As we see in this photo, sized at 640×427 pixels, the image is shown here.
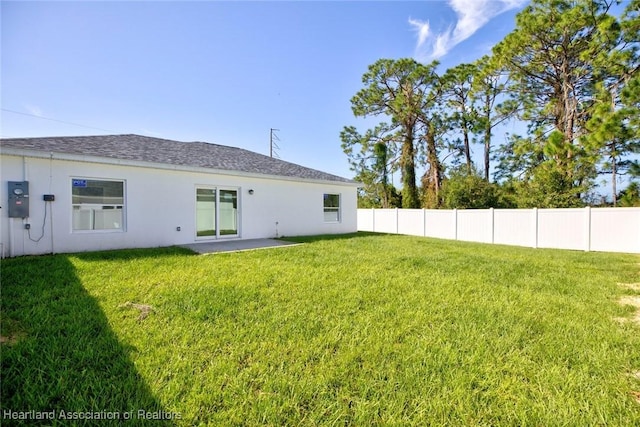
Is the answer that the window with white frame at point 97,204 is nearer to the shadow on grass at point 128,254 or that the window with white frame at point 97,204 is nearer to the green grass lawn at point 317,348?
the shadow on grass at point 128,254

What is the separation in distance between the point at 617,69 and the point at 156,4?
58.9 ft

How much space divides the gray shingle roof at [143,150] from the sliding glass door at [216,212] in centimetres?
98

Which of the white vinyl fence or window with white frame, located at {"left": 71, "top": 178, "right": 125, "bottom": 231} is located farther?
the white vinyl fence

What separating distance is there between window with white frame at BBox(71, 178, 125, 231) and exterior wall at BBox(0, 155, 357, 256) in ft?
0.53

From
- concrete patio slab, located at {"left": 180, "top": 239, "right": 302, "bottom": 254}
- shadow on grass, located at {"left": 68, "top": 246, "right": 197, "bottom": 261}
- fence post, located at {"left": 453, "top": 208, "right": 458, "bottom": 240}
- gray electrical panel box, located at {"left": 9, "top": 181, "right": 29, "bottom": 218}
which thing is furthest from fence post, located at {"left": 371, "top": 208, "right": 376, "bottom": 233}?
gray electrical panel box, located at {"left": 9, "top": 181, "right": 29, "bottom": 218}

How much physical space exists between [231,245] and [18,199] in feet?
17.2

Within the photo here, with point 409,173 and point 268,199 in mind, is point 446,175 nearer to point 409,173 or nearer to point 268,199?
point 409,173

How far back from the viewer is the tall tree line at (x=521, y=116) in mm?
12008

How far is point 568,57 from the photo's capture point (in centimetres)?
1577

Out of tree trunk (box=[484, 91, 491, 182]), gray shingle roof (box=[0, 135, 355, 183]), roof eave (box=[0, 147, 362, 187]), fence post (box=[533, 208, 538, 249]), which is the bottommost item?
fence post (box=[533, 208, 538, 249])

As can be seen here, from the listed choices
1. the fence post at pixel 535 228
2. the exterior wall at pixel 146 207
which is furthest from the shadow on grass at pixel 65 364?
the fence post at pixel 535 228

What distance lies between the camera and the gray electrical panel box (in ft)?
22.5

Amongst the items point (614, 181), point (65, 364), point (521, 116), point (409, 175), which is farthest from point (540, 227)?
point (65, 364)

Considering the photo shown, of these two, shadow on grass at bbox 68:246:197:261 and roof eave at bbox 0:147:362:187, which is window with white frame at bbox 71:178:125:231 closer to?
roof eave at bbox 0:147:362:187
